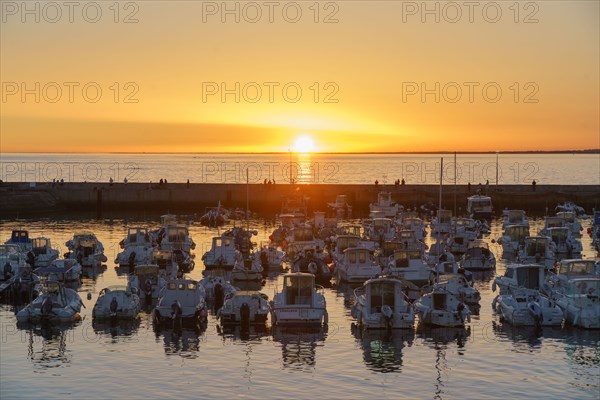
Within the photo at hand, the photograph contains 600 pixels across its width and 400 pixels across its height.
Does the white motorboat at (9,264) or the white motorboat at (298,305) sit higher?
the white motorboat at (9,264)

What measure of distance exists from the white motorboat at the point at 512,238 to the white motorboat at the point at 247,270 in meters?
23.0

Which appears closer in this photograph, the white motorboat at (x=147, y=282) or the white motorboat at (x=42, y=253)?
the white motorboat at (x=147, y=282)

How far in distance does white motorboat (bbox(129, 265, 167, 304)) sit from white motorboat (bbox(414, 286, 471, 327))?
14.9 meters

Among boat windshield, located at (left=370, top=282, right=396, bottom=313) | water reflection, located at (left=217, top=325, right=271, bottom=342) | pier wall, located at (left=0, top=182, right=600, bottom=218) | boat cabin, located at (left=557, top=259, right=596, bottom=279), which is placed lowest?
water reflection, located at (left=217, top=325, right=271, bottom=342)

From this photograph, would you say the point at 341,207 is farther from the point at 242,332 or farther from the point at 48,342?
the point at 48,342

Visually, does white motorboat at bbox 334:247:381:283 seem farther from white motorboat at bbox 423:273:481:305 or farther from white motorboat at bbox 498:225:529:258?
white motorboat at bbox 498:225:529:258

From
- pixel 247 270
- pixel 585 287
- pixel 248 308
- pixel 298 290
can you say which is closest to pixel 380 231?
pixel 247 270

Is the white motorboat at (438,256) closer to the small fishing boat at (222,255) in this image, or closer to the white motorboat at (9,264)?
the small fishing boat at (222,255)

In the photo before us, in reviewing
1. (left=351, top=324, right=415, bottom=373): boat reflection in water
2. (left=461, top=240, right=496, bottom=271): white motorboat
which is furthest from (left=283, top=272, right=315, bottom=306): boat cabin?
(left=461, top=240, right=496, bottom=271): white motorboat

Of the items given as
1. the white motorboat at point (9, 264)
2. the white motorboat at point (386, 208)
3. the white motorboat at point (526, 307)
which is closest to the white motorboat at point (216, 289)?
the white motorboat at point (9, 264)

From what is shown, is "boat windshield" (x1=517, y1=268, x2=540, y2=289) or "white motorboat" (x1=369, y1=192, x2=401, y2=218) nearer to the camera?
"boat windshield" (x1=517, y1=268, x2=540, y2=289)

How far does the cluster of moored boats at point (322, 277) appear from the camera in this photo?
4425 centimetres

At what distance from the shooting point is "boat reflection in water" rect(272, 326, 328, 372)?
37.9 m

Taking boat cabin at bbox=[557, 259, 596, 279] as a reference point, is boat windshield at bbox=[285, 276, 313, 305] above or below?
below
